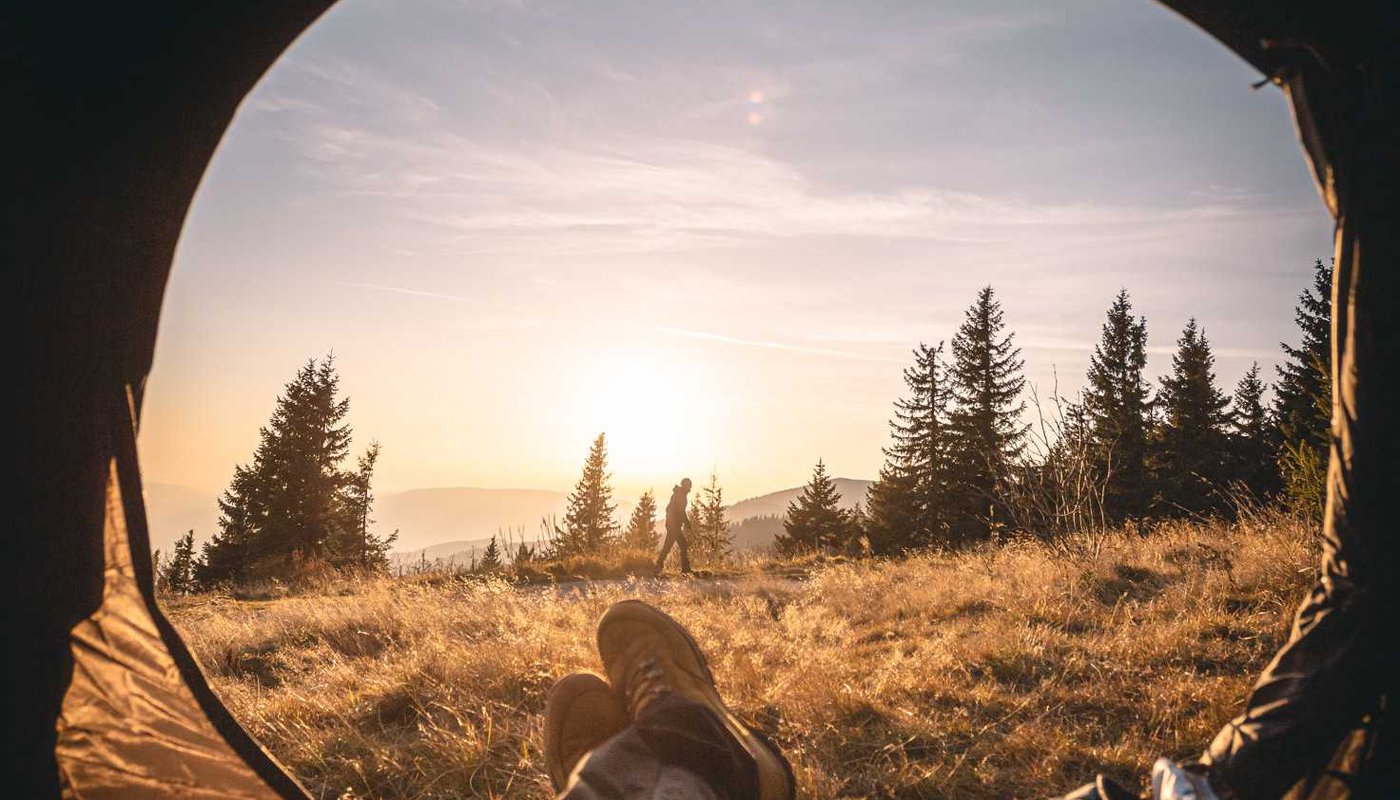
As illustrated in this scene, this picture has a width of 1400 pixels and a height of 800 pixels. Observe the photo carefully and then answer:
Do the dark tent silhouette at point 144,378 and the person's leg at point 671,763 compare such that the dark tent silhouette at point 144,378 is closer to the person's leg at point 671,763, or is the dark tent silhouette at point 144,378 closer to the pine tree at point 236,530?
the person's leg at point 671,763

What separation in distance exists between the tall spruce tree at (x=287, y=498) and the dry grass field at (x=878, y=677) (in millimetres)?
21973

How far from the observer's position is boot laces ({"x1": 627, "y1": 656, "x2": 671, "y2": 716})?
213 cm

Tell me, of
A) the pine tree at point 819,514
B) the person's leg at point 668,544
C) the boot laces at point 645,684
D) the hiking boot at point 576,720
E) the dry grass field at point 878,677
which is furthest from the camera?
the pine tree at point 819,514

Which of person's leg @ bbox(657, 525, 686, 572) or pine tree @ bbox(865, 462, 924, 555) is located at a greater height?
person's leg @ bbox(657, 525, 686, 572)

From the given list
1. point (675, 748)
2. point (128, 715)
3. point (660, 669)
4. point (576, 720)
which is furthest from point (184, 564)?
point (675, 748)

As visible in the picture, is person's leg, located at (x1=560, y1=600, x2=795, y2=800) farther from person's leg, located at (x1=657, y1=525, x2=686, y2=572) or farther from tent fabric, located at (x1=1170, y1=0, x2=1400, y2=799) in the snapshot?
person's leg, located at (x1=657, y1=525, x2=686, y2=572)

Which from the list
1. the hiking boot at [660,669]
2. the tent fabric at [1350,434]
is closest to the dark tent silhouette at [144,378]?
the tent fabric at [1350,434]

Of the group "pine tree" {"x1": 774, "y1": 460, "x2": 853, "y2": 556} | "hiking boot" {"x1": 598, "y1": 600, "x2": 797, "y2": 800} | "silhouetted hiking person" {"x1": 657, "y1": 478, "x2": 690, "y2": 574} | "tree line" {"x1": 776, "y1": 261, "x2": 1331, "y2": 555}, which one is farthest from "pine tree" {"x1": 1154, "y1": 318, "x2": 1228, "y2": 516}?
"hiking boot" {"x1": 598, "y1": 600, "x2": 797, "y2": 800}

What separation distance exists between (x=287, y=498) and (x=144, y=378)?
93.8 ft

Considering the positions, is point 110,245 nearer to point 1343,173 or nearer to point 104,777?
point 104,777

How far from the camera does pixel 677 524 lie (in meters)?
13.1

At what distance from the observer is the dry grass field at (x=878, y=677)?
231 centimetres

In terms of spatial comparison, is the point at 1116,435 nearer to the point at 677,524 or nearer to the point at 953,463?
the point at 953,463

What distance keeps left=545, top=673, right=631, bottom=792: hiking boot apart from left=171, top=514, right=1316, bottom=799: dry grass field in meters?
0.31
